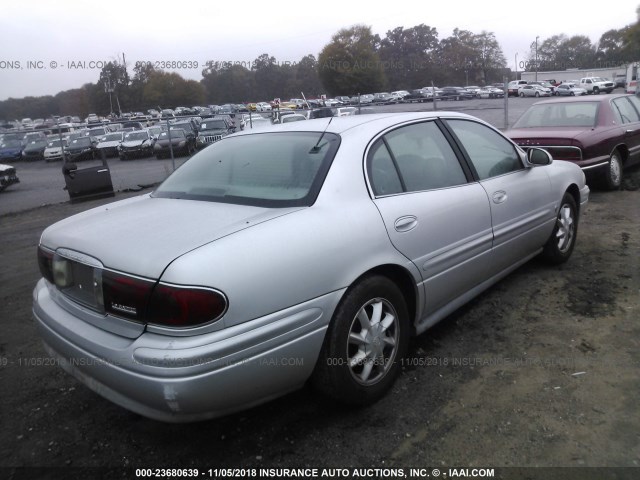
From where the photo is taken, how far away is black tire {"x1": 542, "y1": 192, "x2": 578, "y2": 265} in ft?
14.9

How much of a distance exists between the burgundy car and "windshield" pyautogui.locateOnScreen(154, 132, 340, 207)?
5.37m

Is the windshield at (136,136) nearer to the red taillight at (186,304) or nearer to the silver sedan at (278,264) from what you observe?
the silver sedan at (278,264)

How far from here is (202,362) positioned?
6.58 feet

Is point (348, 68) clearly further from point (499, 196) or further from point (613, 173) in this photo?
point (499, 196)

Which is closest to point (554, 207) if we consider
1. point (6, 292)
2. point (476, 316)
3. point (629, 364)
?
point (476, 316)

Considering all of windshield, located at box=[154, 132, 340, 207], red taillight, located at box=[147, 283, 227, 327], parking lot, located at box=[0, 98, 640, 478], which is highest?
windshield, located at box=[154, 132, 340, 207]

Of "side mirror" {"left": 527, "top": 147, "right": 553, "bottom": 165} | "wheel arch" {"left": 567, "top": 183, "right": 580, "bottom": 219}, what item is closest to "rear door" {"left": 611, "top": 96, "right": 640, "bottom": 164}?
"wheel arch" {"left": 567, "top": 183, "right": 580, "bottom": 219}

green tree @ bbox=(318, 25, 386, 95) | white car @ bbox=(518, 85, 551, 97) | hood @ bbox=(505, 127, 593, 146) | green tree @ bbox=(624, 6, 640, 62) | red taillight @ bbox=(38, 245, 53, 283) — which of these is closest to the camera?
red taillight @ bbox=(38, 245, 53, 283)

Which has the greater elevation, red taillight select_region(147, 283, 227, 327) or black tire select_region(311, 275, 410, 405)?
red taillight select_region(147, 283, 227, 327)

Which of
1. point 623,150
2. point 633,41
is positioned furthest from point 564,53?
point 623,150

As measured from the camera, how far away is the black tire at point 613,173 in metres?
Answer: 7.68

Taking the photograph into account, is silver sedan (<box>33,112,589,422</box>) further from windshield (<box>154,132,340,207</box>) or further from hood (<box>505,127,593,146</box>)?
hood (<box>505,127,593,146</box>)

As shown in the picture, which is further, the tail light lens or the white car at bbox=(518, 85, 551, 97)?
the white car at bbox=(518, 85, 551, 97)

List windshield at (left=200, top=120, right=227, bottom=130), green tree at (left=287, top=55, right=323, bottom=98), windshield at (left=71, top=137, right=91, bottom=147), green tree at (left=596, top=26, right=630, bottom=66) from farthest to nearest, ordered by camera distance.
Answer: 1. green tree at (left=596, top=26, right=630, bottom=66)
2. green tree at (left=287, top=55, right=323, bottom=98)
3. windshield at (left=200, top=120, right=227, bottom=130)
4. windshield at (left=71, top=137, right=91, bottom=147)
